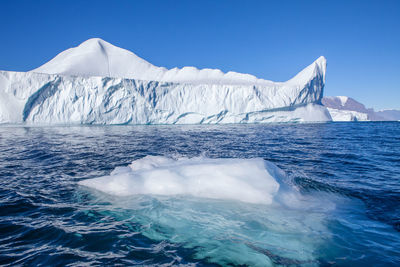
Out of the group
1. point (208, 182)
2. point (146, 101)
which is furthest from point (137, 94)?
point (208, 182)

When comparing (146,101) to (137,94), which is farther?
(146,101)

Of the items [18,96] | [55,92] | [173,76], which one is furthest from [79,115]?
[173,76]

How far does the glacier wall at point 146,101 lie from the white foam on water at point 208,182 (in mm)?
21507

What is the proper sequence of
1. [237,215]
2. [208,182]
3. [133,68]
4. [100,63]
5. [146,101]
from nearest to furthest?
[237,215] < [208,182] < [146,101] < [100,63] < [133,68]

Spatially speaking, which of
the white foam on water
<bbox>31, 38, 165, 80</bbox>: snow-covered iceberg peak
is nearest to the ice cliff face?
<bbox>31, 38, 165, 80</bbox>: snow-covered iceberg peak

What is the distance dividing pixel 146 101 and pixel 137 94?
1384 mm

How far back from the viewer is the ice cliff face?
68.7 feet

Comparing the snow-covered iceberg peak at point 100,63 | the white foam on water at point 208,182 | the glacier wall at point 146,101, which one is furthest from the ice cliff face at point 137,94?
the white foam on water at point 208,182

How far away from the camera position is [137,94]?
24.5m

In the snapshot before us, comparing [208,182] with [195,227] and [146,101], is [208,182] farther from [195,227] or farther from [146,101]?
[146,101]

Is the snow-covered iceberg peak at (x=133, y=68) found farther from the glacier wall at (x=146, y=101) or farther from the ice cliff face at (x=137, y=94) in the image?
the glacier wall at (x=146, y=101)

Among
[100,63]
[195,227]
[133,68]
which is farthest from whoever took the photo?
[133,68]

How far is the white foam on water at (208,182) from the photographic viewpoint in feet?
10.6

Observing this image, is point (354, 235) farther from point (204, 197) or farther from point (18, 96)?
point (18, 96)
